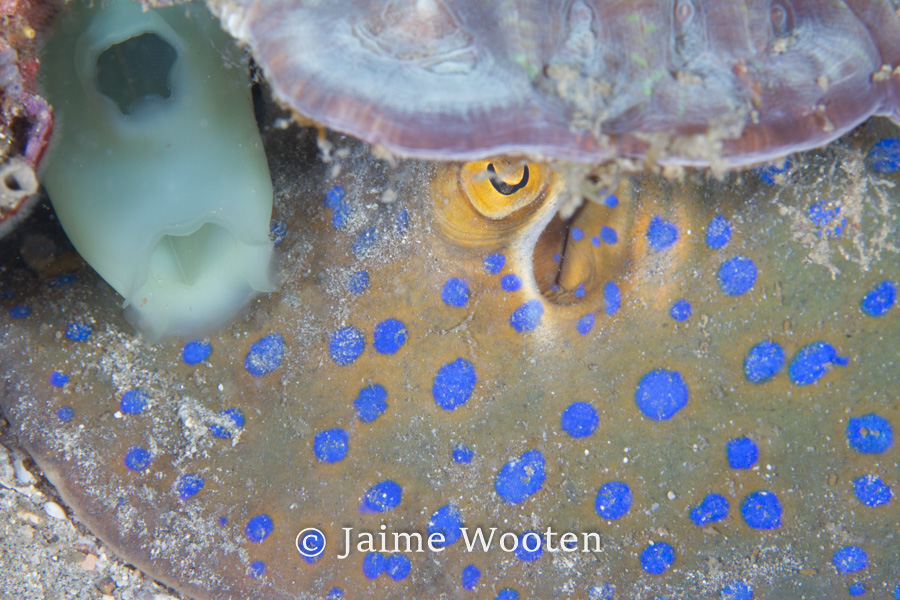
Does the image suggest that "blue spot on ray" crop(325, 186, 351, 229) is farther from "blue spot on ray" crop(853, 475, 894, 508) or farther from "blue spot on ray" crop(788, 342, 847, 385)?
"blue spot on ray" crop(853, 475, 894, 508)

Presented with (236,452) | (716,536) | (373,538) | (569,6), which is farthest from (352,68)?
(716,536)

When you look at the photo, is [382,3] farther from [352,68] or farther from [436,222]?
[436,222]

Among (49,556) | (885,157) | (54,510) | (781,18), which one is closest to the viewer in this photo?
(781,18)

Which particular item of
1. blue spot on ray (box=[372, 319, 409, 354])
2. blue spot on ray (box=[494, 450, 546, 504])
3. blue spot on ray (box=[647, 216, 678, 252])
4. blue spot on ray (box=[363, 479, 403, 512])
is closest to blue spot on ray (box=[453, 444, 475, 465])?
blue spot on ray (box=[494, 450, 546, 504])

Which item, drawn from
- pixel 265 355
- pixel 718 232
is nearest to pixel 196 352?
pixel 265 355

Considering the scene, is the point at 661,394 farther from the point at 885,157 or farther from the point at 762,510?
the point at 885,157

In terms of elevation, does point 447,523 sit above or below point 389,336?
below
